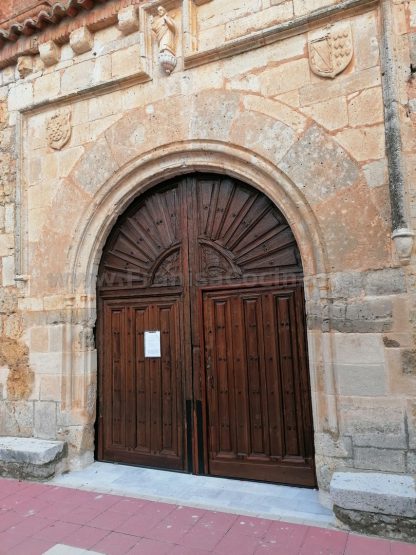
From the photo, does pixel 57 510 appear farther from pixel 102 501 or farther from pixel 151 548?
pixel 151 548

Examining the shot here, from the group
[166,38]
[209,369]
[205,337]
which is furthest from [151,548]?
[166,38]

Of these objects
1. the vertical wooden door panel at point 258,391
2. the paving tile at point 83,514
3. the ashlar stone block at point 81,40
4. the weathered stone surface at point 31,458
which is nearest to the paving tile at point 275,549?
the vertical wooden door panel at point 258,391

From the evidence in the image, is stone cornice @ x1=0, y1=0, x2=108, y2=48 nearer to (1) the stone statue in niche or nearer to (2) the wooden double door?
(1) the stone statue in niche

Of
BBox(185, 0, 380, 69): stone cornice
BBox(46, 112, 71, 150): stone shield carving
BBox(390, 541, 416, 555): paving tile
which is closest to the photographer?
BBox(390, 541, 416, 555): paving tile

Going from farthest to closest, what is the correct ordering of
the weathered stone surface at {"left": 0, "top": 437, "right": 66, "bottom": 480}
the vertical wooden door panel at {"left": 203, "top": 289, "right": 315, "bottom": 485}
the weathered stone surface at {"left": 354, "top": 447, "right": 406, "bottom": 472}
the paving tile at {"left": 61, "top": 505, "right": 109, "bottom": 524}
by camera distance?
the weathered stone surface at {"left": 0, "top": 437, "right": 66, "bottom": 480} < the vertical wooden door panel at {"left": 203, "top": 289, "right": 315, "bottom": 485} < the paving tile at {"left": 61, "top": 505, "right": 109, "bottom": 524} < the weathered stone surface at {"left": 354, "top": 447, "right": 406, "bottom": 472}

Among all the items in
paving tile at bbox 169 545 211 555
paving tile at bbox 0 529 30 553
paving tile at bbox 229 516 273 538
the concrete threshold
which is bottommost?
paving tile at bbox 0 529 30 553

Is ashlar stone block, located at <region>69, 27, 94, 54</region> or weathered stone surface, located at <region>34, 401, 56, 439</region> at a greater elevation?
ashlar stone block, located at <region>69, 27, 94, 54</region>

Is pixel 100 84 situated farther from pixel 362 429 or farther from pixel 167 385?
pixel 362 429

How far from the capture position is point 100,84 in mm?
4129

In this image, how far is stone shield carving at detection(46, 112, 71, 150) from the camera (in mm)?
4333

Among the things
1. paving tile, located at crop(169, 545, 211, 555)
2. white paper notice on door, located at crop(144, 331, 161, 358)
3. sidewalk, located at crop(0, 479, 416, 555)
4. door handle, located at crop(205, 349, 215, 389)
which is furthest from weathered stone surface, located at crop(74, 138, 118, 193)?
paving tile, located at crop(169, 545, 211, 555)

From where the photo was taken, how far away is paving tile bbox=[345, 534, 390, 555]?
2.43 metres

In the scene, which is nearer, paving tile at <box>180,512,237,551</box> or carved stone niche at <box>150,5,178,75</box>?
paving tile at <box>180,512,237,551</box>

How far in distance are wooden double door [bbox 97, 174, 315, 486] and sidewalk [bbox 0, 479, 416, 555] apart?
694mm
